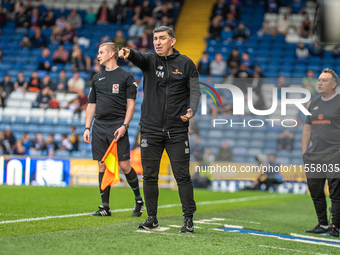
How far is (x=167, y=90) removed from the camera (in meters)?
4.23

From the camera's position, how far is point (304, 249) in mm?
3914

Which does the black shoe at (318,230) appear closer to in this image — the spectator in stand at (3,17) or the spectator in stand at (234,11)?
the spectator in stand at (234,11)

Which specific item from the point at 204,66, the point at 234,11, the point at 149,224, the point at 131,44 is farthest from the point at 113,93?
the point at 234,11

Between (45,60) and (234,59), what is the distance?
7.44 meters

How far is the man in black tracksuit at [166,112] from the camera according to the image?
13.8ft

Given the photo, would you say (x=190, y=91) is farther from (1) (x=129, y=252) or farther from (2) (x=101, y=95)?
(1) (x=129, y=252)

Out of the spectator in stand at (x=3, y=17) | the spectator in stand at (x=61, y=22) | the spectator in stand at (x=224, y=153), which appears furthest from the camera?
the spectator in stand at (x=3, y=17)

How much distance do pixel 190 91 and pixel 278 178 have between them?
25.7 feet

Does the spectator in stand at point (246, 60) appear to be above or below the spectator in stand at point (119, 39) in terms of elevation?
below

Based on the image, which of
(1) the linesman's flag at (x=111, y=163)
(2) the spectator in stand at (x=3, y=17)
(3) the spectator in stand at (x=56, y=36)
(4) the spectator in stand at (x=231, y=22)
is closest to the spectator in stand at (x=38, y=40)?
(3) the spectator in stand at (x=56, y=36)

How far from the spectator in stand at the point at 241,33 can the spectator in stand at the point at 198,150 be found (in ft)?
23.4

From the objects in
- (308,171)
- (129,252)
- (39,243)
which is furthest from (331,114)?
(39,243)

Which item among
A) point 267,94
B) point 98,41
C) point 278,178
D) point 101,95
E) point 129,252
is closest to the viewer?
point 129,252

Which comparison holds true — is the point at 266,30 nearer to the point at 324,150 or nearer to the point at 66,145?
the point at 66,145
